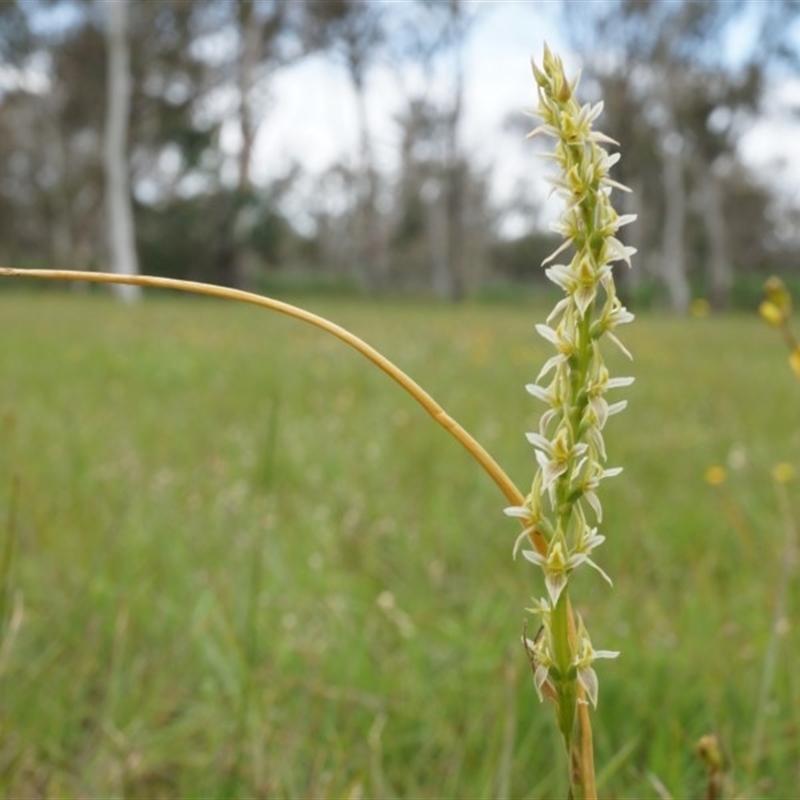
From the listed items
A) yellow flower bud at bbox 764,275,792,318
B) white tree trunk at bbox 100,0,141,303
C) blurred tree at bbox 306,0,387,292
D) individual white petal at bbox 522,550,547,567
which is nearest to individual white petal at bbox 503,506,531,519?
individual white petal at bbox 522,550,547,567

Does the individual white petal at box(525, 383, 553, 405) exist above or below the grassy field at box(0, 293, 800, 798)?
above

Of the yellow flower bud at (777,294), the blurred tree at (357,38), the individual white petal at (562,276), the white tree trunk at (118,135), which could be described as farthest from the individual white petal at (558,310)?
the blurred tree at (357,38)

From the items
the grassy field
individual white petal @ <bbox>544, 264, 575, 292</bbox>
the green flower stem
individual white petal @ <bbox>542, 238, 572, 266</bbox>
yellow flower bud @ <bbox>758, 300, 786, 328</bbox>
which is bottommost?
the grassy field

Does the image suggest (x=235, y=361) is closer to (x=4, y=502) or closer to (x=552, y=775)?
(x=4, y=502)

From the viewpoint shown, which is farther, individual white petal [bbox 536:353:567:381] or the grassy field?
the grassy field

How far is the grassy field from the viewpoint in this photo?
1.12m

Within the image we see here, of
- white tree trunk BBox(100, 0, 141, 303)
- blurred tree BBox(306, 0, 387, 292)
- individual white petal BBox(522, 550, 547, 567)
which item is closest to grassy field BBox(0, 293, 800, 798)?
individual white petal BBox(522, 550, 547, 567)

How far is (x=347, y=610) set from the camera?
1.65 meters

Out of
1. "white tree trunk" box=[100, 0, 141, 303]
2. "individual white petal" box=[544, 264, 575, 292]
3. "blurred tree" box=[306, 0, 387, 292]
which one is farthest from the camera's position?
"blurred tree" box=[306, 0, 387, 292]

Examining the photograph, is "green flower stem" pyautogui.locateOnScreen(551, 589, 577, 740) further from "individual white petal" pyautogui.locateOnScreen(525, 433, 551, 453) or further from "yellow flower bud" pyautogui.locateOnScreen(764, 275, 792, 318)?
"yellow flower bud" pyautogui.locateOnScreen(764, 275, 792, 318)

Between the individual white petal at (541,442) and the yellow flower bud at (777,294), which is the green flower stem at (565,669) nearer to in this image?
the individual white petal at (541,442)

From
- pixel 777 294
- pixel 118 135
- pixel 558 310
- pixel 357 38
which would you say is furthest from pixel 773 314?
pixel 357 38

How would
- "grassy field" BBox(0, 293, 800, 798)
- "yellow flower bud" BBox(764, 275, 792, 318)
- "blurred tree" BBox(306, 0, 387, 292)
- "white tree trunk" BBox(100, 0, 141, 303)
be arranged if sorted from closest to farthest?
"yellow flower bud" BBox(764, 275, 792, 318) → "grassy field" BBox(0, 293, 800, 798) → "white tree trunk" BBox(100, 0, 141, 303) → "blurred tree" BBox(306, 0, 387, 292)

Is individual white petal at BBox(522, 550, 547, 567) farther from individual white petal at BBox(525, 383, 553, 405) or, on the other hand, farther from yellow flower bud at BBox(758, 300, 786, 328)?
yellow flower bud at BBox(758, 300, 786, 328)
